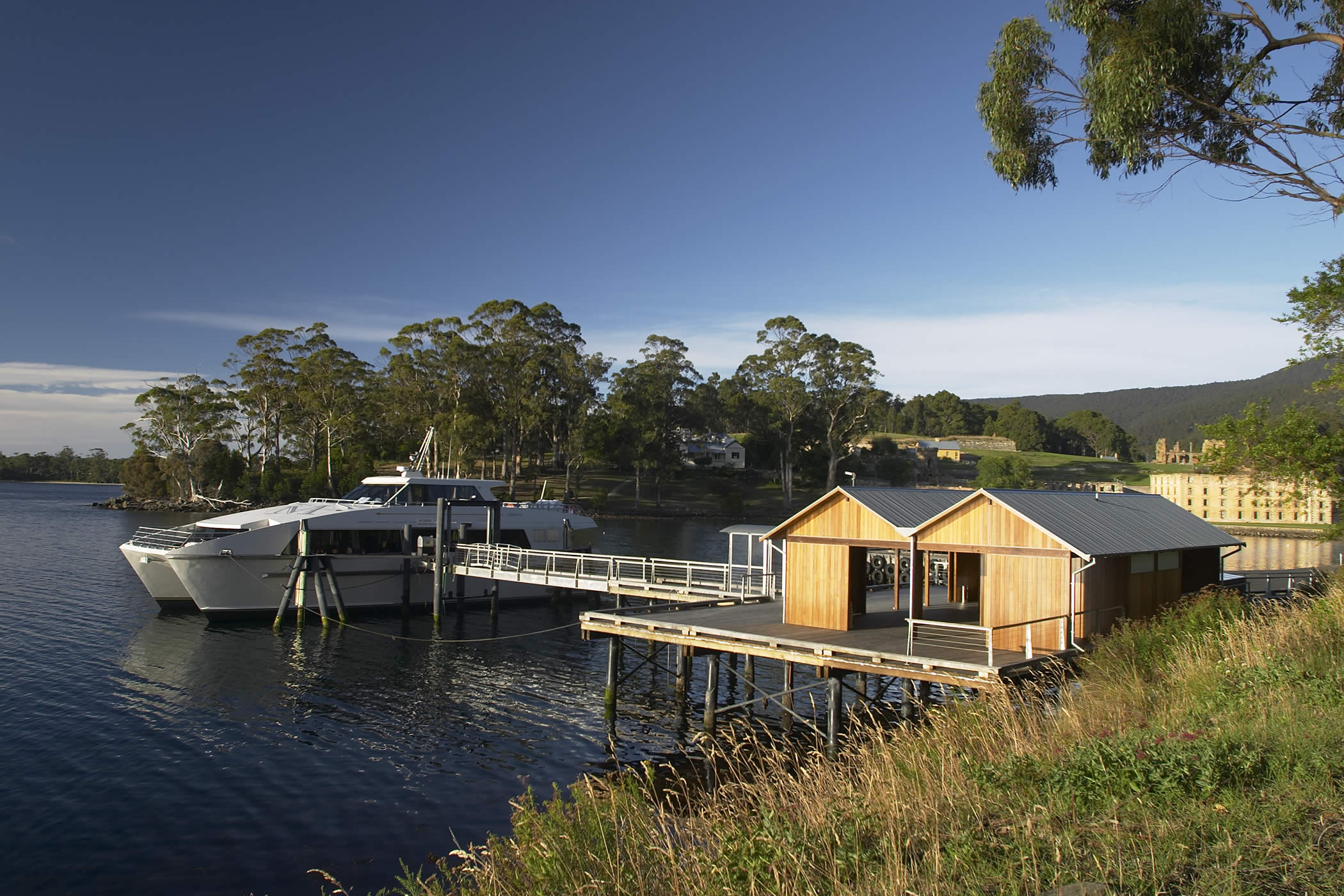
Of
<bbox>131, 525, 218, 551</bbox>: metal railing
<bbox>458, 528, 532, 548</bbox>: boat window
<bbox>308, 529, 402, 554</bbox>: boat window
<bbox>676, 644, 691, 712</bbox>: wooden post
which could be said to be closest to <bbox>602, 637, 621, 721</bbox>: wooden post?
<bbox>676, 644, 691, 712</bbox>: wooden post

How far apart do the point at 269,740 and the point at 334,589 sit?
41.0 ft

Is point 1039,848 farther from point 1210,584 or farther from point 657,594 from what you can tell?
point 657,594

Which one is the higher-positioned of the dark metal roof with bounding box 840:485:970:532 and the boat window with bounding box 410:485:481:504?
the dark metal roof with bounding box 840:485:970:532

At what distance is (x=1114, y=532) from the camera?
16875 mm

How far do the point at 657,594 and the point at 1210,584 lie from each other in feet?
45.2

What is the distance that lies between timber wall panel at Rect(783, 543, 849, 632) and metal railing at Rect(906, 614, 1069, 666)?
1791 mm

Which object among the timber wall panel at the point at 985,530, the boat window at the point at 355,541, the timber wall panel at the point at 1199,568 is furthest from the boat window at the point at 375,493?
the timber wall panel at the point at 1199,568

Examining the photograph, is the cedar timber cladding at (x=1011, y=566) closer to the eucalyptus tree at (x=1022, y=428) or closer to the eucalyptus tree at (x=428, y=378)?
the eucalyptus tree at (x=428, y=378)

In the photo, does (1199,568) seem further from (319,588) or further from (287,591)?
(287,591)

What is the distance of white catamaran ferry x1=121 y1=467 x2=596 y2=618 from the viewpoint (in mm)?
28531

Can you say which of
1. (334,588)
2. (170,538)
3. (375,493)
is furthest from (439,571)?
(170,538)

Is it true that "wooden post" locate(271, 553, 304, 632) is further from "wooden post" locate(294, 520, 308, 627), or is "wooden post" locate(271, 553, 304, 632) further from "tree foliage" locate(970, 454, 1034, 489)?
"tree foliage" locate(970, 454, 1034, 489)

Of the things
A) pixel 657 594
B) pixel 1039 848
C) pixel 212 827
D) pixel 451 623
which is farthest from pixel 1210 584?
pixel 451 623

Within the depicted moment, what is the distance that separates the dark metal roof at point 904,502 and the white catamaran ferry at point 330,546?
17.4 m
